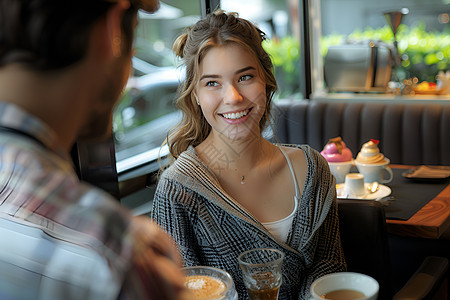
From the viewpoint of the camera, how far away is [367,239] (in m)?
1.79

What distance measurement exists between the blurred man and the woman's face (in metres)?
1.13

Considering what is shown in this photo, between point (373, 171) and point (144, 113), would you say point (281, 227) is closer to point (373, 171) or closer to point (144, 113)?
point (373, 171)

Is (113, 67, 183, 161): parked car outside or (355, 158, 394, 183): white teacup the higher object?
(113, 67, 183, 161): parked car outside

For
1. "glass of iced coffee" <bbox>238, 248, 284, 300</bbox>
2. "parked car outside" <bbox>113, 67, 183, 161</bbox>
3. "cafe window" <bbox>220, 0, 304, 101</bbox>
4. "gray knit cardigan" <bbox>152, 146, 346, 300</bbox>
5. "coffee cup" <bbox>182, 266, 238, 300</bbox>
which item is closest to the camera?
"coffee cup" <bbox>182, 266, 238, 300</bbox>

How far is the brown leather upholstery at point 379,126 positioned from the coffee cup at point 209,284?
8.02 feet

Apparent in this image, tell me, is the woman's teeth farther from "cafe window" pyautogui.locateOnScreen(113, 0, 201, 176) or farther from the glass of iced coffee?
"cafe window" pyautogui.locateOnScreen(113, 0, 201, 176)

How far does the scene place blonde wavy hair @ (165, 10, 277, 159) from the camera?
1.60m

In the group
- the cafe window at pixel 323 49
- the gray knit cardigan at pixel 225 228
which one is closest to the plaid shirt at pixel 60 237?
the gray knit cardigan at pixel 225 228

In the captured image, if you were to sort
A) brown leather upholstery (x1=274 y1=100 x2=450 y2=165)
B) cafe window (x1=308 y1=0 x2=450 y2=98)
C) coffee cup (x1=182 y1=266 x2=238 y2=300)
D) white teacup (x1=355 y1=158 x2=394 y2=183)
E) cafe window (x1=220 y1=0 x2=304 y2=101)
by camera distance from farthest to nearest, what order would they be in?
cafe window (x1=220 y1=0 x2=304 y2=101) < cafe window (x1=308 y1=0 x2=450 y2=98) < brown leather upholstery (x1=274 y1=100 x2=450 y2=165) < white teacup (x1=355 y1=158 x2=394 y2=183) < coffee cup (x1=182 y1=266 x2=238 y2=300)

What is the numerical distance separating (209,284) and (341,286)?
12.6 inches

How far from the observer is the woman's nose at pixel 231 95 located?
1557 mm

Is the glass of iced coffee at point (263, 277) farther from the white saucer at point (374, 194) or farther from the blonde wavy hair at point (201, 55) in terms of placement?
the white saucer at point (374, 194)

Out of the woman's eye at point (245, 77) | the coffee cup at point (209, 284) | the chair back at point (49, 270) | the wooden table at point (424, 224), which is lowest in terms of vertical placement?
the wooden table at point (424, 224)

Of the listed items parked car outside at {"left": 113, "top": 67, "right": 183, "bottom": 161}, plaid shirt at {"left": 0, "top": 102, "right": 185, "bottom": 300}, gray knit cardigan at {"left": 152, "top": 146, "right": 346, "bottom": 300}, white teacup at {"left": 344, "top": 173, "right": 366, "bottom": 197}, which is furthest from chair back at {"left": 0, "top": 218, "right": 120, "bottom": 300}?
parked car outside at {"left": 113, "top": 67, "right": 183, "bottom": 161}
